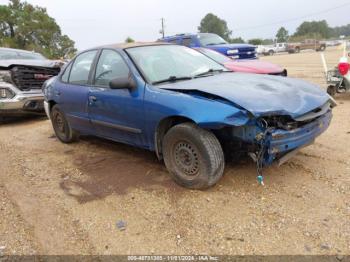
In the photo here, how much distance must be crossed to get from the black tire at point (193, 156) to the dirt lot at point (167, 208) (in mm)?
143

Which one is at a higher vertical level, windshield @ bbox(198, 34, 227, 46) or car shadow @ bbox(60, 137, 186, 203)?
windshield @ bbox(198, 34, 227, 46)

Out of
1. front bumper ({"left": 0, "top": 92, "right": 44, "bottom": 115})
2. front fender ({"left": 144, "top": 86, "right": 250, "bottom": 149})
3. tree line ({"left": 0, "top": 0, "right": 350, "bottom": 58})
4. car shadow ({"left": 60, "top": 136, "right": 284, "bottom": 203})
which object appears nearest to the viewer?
front fender ({"left": 144, "top": 86, "right": 250, "bottom": 149})

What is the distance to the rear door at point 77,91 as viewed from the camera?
5148mm

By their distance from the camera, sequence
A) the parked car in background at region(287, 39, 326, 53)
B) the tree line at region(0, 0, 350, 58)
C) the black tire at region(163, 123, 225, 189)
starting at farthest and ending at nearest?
the parked car in background at region(287, 39, 326, 53)
the tree line at region(0, 0, 350, 58)
the black tire at region(163, 123, 225, 189)

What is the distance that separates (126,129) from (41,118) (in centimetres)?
526

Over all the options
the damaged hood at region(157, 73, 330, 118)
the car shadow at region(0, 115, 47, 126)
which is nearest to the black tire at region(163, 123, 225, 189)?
the damaged hood at region(157, 73, 330, 118)

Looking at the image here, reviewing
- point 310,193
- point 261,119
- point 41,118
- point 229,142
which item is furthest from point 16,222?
point 41,118

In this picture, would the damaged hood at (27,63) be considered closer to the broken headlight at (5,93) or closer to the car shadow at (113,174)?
the broken headlight at (5,93)

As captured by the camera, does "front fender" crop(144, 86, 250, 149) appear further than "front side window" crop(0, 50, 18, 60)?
No

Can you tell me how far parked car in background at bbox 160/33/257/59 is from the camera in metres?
12.0

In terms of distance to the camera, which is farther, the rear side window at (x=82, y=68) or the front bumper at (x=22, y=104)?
the front bumper at (x=22, y=104)

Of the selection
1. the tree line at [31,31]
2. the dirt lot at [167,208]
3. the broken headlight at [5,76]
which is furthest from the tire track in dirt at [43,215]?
the tree line at [31,31]

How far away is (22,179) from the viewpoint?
4629 millimetres

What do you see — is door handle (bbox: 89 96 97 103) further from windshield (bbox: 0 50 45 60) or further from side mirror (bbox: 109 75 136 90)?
windshield (bbox: 0 50 45 60)
